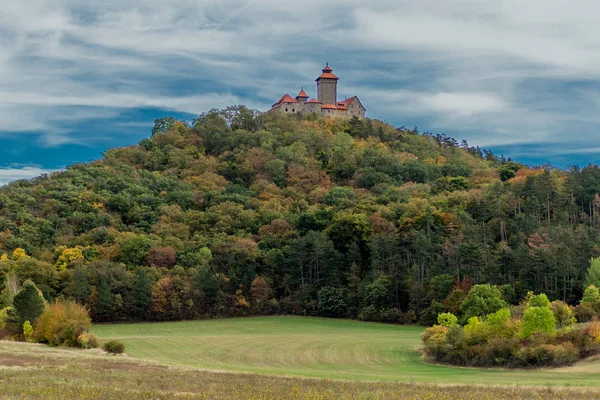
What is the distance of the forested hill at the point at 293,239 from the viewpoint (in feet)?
247

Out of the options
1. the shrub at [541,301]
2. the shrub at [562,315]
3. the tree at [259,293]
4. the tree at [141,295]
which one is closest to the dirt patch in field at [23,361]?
the shrub at [541,301]

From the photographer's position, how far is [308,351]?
55.2m

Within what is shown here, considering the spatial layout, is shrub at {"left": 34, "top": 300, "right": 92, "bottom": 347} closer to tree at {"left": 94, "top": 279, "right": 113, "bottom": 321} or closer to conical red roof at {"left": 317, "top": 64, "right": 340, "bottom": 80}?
tree at {"left": 94, "top": 279, "right": 113, "bottom": 321}

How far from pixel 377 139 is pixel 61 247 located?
71.3 meters

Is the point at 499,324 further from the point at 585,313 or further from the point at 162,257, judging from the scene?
the point at 162,257

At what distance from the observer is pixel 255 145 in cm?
13275

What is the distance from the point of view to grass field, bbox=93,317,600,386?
39.4 metres

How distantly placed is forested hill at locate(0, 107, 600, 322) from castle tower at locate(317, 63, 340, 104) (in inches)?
1274

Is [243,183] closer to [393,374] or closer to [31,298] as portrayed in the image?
[31,298]

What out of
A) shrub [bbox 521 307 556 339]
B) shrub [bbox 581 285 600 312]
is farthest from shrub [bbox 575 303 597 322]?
shrub [bbox 521 307 556 339]

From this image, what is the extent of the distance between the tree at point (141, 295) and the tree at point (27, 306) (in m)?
20.4

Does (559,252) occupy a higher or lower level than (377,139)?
lower

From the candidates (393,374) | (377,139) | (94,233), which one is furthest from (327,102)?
(393,374)

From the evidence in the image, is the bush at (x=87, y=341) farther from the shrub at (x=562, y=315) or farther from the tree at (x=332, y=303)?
the tree at (x=332, y=303)
